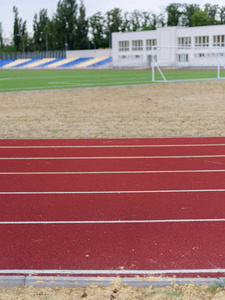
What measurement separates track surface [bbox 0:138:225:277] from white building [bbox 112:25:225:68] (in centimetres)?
5148

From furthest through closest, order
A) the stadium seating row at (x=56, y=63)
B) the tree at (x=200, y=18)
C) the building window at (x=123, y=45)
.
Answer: the tree at (x=200, y=18) < the building window at (x=123, y=45) < the stadium seating row at (x=56, y=63)

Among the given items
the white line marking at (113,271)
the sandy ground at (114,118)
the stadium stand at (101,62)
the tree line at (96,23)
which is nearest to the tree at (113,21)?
the tree line at (96,23)

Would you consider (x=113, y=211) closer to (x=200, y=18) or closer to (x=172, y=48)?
(x=172, y=48)

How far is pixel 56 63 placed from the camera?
88125mm

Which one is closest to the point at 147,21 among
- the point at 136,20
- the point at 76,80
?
the point at 136,20

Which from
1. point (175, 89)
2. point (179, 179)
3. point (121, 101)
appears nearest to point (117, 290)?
point (179, 179)

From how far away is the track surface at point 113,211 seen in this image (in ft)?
14.0

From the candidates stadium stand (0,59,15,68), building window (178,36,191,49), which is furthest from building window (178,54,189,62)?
stadium stand (0,59,15,68)

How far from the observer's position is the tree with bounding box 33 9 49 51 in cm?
11512

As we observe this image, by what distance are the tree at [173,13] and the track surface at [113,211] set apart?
96299 mm

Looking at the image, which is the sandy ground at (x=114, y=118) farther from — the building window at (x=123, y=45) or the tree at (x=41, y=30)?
the tree at (x=41, y=30)

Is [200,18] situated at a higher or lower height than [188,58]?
higher

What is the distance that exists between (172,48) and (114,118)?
190 ft

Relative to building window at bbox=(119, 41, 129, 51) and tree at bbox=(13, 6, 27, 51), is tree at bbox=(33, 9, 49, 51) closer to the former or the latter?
tree at bbox=(13, 6, 27, 51)
